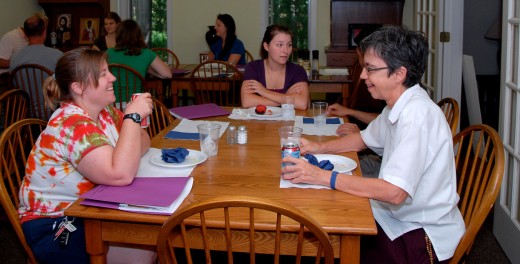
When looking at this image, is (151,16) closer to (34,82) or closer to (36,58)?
(36,58)

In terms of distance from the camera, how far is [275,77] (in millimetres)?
3254

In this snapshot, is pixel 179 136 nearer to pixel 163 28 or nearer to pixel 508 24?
pixel 508 24

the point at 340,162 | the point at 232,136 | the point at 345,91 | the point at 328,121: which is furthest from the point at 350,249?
the point at 345,91

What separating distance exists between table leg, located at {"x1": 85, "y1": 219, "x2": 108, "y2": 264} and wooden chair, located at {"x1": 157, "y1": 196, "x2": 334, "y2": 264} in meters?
0.20

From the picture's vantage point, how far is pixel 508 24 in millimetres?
2756

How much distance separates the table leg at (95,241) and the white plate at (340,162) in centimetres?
76

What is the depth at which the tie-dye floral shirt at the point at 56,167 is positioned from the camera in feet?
5.60

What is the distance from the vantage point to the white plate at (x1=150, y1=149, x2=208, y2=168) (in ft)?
6.01

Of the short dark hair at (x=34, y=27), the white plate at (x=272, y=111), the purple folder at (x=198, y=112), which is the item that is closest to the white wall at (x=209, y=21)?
the short dark hair at (x=34, y=27)

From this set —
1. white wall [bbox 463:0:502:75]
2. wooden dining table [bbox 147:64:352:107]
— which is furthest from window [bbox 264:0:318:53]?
wooden dining table [bbox 147:64:352:107]

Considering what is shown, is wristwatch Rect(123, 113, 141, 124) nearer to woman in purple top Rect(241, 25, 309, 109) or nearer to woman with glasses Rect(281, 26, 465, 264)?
woman with glasses Rect(281, 26, 465, 264)

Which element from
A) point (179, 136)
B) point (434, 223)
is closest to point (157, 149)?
point (179, 136)

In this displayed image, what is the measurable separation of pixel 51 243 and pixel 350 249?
923mm

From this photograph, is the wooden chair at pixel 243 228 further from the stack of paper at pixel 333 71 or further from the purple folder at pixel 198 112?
the stack of paper at pixel 333 71
